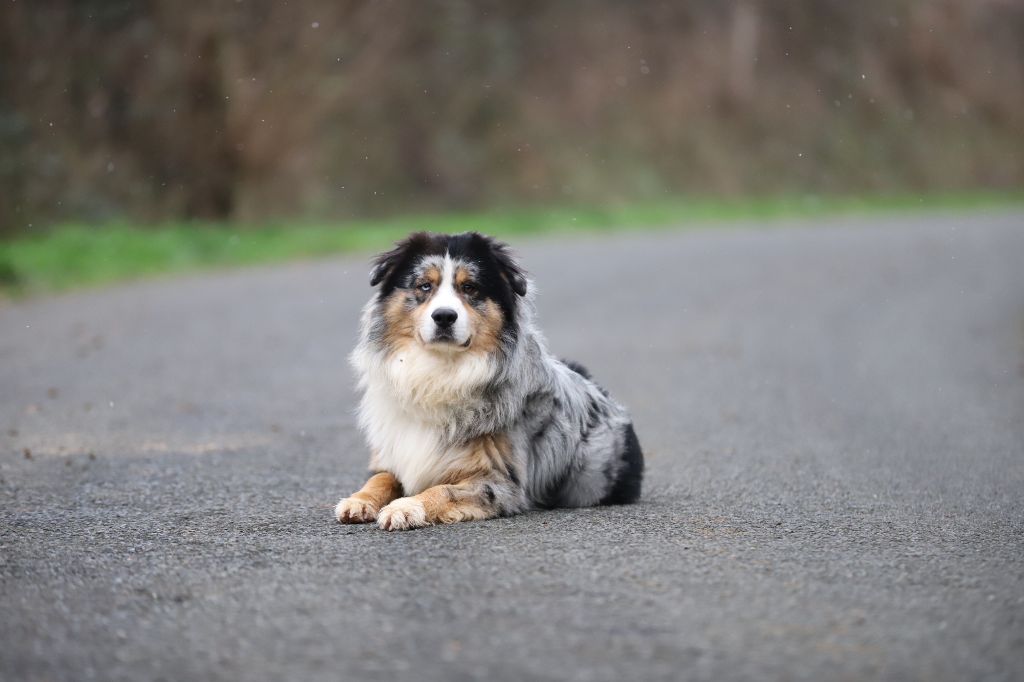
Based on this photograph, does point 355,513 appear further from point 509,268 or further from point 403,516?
point 509,268

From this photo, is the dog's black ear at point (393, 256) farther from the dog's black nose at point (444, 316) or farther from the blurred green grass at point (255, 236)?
the blurred green grass at point (255, 236)

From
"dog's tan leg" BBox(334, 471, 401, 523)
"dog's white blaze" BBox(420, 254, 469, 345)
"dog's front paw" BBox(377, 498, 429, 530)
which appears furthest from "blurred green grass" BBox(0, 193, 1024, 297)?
"dog's front paw" BBox(377, 498, 429, 530)

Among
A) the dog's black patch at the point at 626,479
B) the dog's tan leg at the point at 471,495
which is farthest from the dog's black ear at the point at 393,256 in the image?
the dog's black patch at the point at 626,479

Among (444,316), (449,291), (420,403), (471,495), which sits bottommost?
(471,495)

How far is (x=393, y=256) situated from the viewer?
240 inches

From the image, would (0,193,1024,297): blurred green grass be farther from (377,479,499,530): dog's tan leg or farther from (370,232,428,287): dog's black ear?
(377,479,499,530): dog's tan leg

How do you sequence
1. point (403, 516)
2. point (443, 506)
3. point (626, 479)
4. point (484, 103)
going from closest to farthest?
point (403, 516) < point (443, 506) < point (626, 479) < point (484, 103)

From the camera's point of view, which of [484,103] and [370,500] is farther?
[484,103]

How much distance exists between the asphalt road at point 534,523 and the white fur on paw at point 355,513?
0.50ft

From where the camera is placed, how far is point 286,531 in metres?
5.59

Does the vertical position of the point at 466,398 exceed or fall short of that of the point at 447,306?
it falls short

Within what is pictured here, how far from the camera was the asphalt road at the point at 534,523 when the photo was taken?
3957 millimetres

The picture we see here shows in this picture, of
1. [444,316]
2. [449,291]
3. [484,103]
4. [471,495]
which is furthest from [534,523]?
[484,103]

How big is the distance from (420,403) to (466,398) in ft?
0.73
